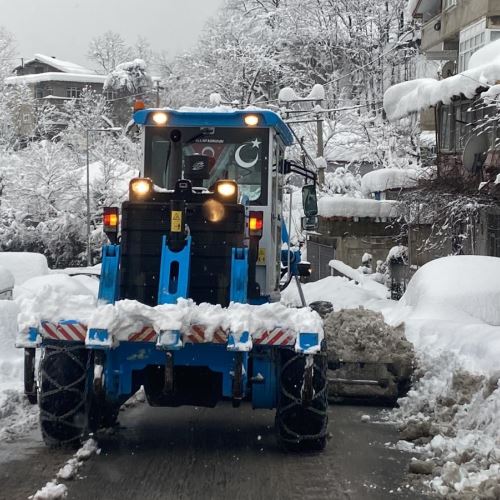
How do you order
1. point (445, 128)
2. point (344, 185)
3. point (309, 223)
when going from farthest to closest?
point (344, 185) < point (445, 128) < point (309, 223)

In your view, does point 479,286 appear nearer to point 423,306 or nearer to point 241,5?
point 423,306

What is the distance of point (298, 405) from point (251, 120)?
3.36 meters

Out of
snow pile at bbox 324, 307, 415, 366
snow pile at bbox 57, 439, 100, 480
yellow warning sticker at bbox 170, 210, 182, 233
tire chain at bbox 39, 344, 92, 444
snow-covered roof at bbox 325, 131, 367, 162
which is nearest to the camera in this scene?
snow pile at bbox 57, 439, 100, 480

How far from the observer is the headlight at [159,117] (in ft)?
32.4

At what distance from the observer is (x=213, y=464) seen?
7.44 meters

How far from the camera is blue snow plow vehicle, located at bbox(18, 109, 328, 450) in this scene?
7.21 metres

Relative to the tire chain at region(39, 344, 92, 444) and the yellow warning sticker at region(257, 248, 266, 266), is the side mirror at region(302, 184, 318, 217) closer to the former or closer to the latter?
the yellow warning sticker at region(257, 248, 266, 266)

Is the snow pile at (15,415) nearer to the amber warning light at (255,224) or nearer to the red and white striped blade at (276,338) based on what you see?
the red and white striped blade at (276,338)

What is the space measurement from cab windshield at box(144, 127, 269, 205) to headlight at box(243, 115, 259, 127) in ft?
0.31

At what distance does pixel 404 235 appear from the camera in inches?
1045

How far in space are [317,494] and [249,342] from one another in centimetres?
126

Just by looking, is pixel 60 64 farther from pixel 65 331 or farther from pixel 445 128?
pixel 65 331

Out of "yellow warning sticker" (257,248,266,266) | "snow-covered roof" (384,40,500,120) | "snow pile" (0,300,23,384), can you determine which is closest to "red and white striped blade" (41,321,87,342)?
"snow pile" (0,300,23,384)

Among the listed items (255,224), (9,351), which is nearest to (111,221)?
(255,224)
